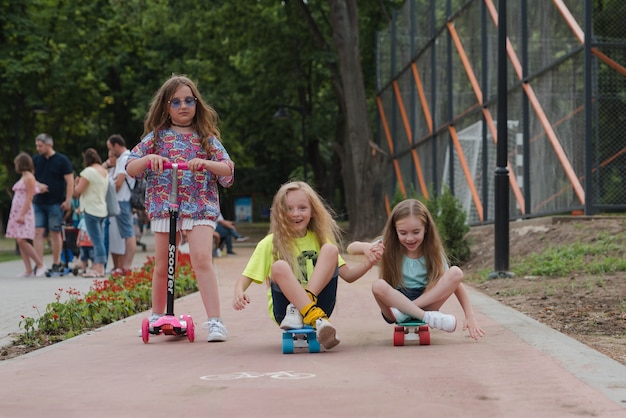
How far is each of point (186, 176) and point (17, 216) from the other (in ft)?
29.9

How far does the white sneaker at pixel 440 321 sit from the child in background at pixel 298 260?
19.7 inches

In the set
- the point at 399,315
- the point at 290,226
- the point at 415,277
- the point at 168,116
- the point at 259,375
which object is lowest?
the point at 259,375

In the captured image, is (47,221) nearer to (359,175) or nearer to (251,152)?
(359,175)

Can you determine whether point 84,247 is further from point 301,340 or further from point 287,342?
point 287,342

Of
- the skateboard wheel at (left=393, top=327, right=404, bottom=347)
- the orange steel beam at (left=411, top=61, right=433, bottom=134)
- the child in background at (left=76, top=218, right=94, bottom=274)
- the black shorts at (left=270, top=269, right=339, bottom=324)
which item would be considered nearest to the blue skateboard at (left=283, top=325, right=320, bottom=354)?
the black shorts at (left=270, top=269, right=339, bottom=324)

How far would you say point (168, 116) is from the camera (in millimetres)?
7934

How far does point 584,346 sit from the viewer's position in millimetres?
6758

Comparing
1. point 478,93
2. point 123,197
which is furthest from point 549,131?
point 123,197

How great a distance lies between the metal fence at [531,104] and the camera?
15.1 metres

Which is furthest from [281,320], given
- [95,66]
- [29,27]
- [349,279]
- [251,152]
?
[251,152]

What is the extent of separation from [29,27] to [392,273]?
2797 centimetres

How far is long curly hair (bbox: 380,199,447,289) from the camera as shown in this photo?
23.8 ft

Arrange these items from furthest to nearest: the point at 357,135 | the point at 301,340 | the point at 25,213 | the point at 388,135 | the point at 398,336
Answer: the point at 388,135 < the point at 357,135 < the point at 25,213 < the point at 398,336 < the point at 301,340

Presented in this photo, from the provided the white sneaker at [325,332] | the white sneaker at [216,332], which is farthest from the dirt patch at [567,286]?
the white sneaker at [216,332]
